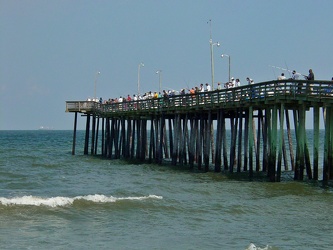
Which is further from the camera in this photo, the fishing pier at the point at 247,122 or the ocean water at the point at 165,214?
the fishing pier at the point at 247,122

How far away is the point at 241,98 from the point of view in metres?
32.5

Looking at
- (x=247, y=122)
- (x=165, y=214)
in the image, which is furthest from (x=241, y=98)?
(x=165, y=214)

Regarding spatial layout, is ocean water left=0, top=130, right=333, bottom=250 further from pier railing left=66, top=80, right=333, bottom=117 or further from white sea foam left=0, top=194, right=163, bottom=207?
pier railing left=66, top=80, right=333, bottom=117

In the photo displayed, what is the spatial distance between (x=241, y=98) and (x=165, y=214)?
487 inches

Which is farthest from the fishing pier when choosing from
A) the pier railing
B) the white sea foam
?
the white sea foam

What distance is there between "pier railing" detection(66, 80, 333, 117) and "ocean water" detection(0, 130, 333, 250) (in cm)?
388

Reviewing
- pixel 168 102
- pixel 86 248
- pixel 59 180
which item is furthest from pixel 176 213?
pixel 168 102

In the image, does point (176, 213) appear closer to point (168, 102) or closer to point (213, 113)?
point (213, 113)

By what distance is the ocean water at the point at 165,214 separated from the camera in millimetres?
17109

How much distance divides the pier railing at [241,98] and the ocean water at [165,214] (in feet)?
12.7

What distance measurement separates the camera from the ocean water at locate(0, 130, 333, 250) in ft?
56.1

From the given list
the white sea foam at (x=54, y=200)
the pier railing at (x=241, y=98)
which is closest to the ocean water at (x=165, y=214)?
the white sea foam at (x=54, y=200)

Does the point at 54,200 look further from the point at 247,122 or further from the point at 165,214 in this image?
the point at 247,122

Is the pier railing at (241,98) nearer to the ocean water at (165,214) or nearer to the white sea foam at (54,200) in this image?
the ocean water at (165,214)
